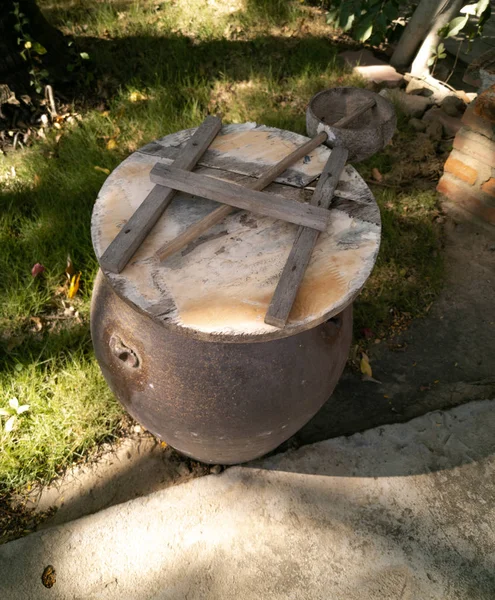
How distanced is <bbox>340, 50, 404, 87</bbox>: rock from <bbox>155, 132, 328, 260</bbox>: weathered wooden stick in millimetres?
2277

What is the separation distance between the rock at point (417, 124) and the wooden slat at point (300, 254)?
6.43 ft

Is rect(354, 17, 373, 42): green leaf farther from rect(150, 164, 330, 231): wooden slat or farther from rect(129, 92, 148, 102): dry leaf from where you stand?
rect(150, 164, 330, 231): wooden slat

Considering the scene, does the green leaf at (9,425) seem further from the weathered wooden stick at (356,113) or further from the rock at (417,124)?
the rock at (417,124)

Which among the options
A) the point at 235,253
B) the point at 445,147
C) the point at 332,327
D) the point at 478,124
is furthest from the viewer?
the point at 445,147

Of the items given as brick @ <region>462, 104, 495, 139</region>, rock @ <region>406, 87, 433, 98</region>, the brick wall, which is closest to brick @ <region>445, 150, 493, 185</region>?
the brick wall

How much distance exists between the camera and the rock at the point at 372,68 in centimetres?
348

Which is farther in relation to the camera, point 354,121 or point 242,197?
point 354,121

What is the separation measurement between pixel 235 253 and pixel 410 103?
2.58 meters

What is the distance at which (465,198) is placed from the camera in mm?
2820

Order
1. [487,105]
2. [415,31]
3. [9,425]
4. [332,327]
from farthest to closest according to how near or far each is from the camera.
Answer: [415,31] < [487,105] < [9,425] < [332,327]

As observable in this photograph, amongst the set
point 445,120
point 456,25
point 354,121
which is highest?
point 456,25

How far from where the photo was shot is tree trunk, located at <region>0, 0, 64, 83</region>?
2.92m

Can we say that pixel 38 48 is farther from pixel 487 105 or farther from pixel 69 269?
pixel 487 105

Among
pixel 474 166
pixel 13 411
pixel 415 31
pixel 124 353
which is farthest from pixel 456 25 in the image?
pixel 13 411
